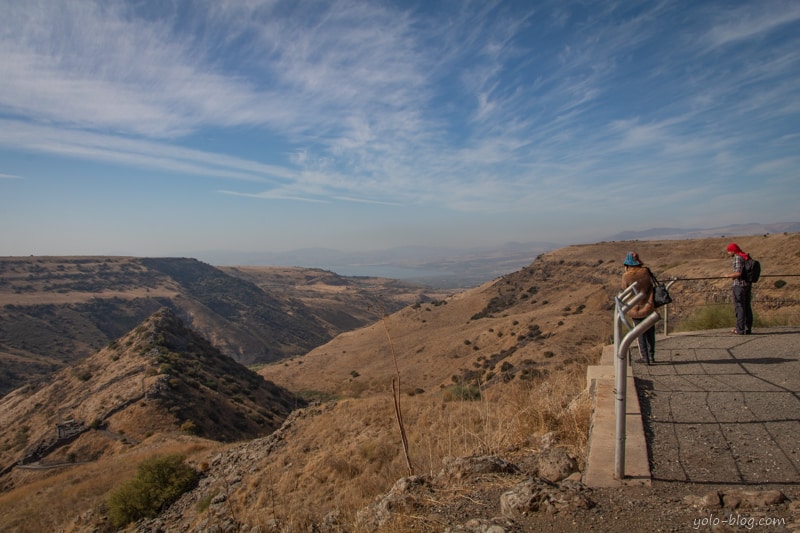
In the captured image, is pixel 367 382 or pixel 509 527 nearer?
pixel 509 527

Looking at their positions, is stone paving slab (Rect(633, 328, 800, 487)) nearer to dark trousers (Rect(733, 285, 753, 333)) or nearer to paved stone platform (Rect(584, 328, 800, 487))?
paved stone platform (Rect(584, 328, 800, 487))

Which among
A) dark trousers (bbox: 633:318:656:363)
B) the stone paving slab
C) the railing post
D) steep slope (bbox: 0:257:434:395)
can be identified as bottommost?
steep slope (bbox: 0:257:434:395)

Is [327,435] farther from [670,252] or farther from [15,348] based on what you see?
[15,348]

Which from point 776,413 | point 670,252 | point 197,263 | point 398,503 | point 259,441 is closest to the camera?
point 398,503

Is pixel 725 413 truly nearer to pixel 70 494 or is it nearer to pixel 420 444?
pixel 420 444

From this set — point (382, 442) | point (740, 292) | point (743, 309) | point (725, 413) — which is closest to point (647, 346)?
point (725, 413)

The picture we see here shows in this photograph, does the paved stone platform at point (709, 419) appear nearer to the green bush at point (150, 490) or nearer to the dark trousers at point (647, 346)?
the dark trousers at point (647, 346)

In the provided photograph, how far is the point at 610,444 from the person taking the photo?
4.10 metres

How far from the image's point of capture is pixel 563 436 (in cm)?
527

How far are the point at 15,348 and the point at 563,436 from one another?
235 feet

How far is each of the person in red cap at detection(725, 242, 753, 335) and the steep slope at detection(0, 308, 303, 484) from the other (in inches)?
816

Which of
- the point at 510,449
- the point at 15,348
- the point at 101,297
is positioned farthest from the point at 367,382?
the point at 101,297

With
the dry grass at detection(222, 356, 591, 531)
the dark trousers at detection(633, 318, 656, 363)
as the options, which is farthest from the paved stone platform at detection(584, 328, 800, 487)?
the dry grass at detection(222, 356, 591, 531)

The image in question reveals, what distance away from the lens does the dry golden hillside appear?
15.1 feet
